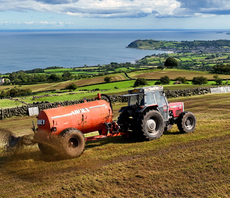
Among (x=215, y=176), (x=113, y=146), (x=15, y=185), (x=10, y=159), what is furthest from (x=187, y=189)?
(x=10, y=159)

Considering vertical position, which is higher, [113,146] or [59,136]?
[59,136]

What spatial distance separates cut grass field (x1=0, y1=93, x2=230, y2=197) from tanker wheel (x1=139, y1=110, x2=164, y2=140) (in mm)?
439

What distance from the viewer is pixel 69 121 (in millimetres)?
11422

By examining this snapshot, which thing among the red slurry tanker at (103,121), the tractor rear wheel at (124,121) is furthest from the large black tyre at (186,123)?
the tractor rear wheel at (124,121)

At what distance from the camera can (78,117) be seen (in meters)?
11.7

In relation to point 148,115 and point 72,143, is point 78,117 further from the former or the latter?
point 148,115

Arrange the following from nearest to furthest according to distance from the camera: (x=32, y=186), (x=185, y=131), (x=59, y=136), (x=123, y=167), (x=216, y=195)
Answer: (x=216, y=195), (x=32, y=186), (x=123, y=167), (x=59, y=136), (x=185, y=131)

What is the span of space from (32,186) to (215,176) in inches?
268

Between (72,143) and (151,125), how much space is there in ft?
14.3

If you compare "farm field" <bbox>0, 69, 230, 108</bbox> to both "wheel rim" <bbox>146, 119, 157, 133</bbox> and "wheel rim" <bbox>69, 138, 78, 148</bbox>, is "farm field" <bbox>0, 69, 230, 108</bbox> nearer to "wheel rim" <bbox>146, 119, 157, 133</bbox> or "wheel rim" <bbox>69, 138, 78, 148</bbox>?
"wheel rim" <bbox>69, 138, 78, 148</bbox>

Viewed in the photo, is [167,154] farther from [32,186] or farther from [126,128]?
[32,186]

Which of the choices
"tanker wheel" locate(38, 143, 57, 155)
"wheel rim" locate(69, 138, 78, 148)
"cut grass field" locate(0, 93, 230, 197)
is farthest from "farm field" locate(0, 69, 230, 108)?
"wheel rim" locate(69, 138, 78, 148)

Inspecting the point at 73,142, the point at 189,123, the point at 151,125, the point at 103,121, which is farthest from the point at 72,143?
the point at 189,123

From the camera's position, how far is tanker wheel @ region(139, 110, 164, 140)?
41.7 feet
